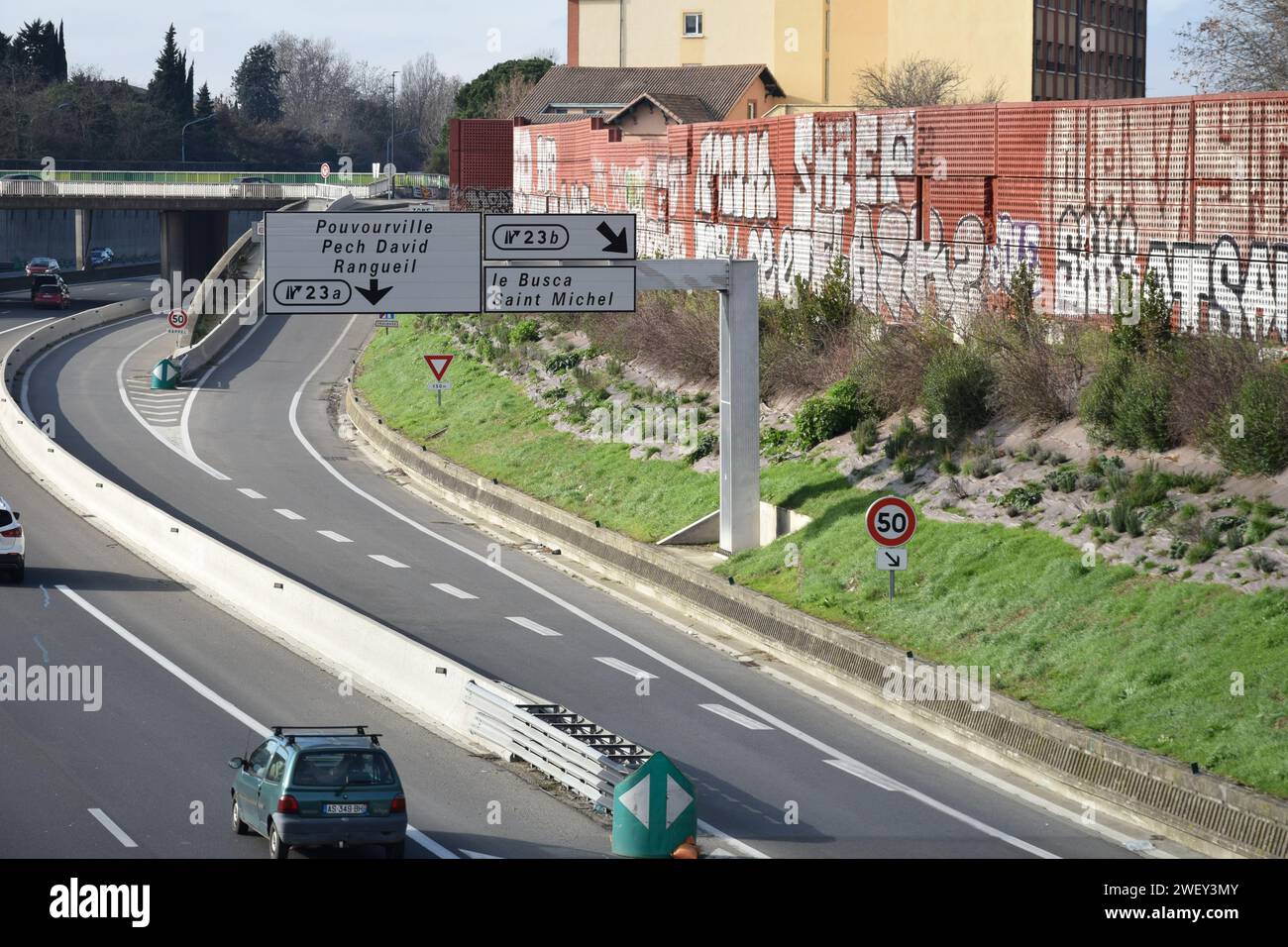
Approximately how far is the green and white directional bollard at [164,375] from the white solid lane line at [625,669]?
1322 inches

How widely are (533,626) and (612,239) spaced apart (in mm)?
6415

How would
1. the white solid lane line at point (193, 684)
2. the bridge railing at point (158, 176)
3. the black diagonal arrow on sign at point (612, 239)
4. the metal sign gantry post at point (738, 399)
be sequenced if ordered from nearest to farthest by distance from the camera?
the white solid lane line at point (193, 684)
the black diagonal arrow on sign at point (612, 239)
the metal sign gantry post at point (738, 399)
the bridge railing at point (158, 176)

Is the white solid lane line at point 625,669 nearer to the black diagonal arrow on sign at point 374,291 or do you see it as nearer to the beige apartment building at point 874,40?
the black diagonal arrow on sign at point 374,291

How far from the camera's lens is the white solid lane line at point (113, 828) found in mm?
15578

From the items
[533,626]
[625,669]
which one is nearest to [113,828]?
[625,669]

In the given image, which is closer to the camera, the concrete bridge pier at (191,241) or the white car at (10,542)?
the white car at (10,542)

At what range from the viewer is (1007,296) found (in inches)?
1221

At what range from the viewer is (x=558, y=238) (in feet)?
88.3

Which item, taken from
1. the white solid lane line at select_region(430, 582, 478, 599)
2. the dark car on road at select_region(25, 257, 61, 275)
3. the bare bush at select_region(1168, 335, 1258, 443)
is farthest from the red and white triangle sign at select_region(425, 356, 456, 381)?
the dark car on road at select_region(25, 257, 61, 275)

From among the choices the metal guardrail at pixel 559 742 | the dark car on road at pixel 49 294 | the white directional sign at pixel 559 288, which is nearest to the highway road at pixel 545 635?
the metal guardrail at pixel 559 742

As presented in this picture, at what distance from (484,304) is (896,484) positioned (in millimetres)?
7773

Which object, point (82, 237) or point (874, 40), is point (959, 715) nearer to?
point (874, 40)

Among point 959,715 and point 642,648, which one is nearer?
point 959,715
